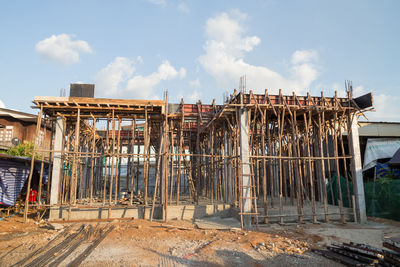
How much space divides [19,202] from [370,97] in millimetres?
21521

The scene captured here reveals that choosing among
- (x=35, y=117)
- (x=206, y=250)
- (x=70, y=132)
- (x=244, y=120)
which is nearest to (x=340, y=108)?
(x=244, y=120)

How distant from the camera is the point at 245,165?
12578 mm

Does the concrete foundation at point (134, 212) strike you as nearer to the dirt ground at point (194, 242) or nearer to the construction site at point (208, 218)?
the construction site at point (208, 218)

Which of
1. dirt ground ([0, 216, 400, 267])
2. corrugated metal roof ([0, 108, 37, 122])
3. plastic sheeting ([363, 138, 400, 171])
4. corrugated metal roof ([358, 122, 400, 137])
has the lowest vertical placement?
dirt ground ([0, 216, 400, 267])

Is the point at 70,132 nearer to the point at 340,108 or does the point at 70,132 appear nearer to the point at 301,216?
the point at 301,216

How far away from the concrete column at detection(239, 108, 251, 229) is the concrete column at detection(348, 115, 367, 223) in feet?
20.1

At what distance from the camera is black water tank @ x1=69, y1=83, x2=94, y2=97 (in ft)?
50.3

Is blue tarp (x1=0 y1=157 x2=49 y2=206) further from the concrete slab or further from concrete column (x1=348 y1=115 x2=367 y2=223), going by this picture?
concrete column (x1=348 y1=115 x2=367 y2=223)

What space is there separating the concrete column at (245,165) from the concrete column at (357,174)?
6.13 m

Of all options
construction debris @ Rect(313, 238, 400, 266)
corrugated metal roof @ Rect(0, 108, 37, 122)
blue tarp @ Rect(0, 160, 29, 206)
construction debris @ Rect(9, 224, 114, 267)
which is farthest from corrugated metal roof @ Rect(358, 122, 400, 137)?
corrugated metal roof @ Rect(0, 108, 37, 122)

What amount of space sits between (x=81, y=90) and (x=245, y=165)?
10.6 m

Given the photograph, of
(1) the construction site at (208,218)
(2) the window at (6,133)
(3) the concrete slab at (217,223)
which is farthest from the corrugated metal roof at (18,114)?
(3) the concrete slab at (217,223)

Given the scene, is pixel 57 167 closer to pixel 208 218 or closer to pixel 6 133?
pixel 208 218

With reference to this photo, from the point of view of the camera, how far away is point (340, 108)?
14055 millimetres
